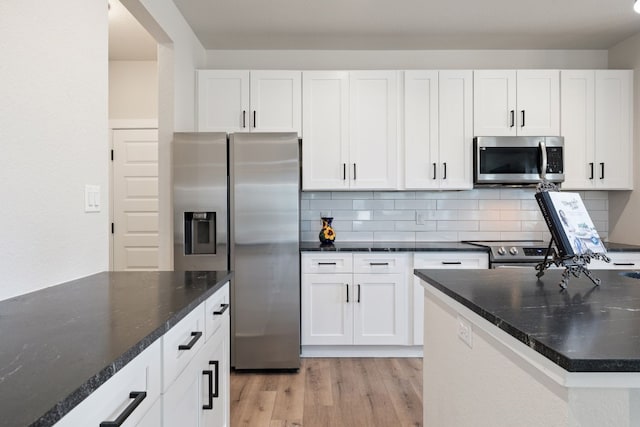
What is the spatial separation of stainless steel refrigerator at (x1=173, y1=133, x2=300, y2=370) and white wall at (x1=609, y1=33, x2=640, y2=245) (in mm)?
2958

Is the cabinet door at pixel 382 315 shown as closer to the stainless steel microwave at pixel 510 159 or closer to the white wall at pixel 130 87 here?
the stainless steel microwave at pixel 510 159

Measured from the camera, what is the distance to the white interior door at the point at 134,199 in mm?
4059

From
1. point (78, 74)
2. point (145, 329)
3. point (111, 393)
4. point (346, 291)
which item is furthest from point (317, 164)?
point (111, 393)

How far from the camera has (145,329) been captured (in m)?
1.00

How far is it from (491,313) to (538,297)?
1.02 ft

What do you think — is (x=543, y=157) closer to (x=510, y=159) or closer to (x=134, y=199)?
(x=510, y=159)

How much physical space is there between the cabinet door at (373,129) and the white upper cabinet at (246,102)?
0.50 metres

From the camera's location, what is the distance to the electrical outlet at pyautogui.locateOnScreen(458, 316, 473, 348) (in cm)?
135

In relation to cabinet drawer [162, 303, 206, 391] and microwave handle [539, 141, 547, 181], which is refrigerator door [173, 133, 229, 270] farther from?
microwave handle [539, 141, 547, 181]

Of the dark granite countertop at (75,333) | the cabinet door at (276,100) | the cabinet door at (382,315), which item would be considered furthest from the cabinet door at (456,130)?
the dark granite countertop at (75,333)

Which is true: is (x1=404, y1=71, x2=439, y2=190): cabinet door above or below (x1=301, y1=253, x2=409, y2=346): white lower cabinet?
above

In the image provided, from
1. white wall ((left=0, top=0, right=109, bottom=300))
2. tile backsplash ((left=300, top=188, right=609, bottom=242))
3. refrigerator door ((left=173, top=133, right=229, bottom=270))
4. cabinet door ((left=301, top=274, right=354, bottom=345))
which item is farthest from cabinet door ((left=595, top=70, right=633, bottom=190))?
white wall ((left=0, top=0, right=109, bottom=300))

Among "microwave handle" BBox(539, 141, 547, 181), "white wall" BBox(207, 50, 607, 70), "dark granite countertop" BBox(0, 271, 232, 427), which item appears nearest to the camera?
"dark granite countertop" BBox(0, 271, 232, 427)

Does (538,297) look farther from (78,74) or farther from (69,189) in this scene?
(78,74)
